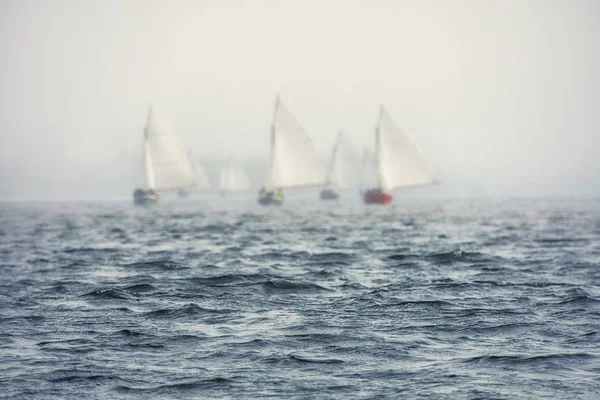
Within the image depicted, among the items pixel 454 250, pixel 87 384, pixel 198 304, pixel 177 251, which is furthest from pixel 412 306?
pixel 177 251

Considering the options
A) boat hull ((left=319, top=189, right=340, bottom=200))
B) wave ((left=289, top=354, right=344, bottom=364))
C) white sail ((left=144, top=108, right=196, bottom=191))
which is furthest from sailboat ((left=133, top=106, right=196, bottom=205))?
wave ((left=289, top=354, right=344, bottom=364))

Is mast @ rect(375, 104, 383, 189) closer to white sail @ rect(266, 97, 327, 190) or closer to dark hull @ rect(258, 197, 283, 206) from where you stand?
→ white sail @ rect(266, 97, 327, 190)

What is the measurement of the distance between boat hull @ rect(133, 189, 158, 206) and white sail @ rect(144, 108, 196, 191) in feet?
5.72

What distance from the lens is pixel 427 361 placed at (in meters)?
11.2

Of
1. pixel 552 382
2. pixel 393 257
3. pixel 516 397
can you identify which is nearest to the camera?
pixel 516 397

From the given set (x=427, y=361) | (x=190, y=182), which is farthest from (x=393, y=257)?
(x=190, y=182)

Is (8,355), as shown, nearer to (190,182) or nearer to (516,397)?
(516,397)

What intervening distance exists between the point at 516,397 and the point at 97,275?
15.9 metres

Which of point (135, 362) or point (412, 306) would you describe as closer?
point (135, 362)

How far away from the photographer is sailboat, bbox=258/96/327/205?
106938 millimetres

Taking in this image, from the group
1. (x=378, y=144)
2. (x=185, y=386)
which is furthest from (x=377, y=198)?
(x=185, y=386)

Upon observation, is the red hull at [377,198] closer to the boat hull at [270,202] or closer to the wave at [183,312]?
the boat hull at [270,202]

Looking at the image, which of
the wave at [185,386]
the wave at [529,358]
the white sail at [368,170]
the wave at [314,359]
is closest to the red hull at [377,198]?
the white sail at [368,170]

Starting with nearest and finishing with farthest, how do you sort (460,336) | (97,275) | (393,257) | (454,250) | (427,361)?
(427,361) < (460,336) < (97,275) < (393,257) < (454,250)
